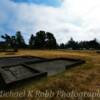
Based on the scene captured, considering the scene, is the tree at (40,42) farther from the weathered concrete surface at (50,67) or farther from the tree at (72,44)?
the weathered concrete surface at (50,67)

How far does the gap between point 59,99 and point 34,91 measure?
3.35ft

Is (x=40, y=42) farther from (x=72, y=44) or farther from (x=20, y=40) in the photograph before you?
(x=72, y=44)

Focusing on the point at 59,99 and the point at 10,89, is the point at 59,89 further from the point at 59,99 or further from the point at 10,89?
the point at 10,89

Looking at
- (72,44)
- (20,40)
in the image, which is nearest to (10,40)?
(20,40)

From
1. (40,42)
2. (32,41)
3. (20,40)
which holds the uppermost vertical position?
(20,40)

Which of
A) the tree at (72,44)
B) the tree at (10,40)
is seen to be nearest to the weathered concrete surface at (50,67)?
the tree at (10,40)

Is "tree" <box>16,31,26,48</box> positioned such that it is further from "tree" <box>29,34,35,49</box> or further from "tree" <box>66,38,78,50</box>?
"tree" <box>66,38,78,50</box>

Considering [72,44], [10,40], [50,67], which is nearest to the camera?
[50,67]

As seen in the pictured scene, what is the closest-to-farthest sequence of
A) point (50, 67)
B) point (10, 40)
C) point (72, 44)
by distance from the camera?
point (50, 67)
point (10, 40)
point (72, 44)

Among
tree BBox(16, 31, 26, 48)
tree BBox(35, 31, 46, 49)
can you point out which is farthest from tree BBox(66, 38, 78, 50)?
tree BBox(16, 31, 26, 48)

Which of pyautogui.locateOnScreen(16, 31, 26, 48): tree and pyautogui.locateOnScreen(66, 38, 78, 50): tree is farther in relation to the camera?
pyautogui.locateOnScreen(66, 38, 78, 50): tree

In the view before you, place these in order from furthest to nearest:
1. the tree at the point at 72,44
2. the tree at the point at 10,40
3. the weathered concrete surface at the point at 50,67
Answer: the tree at the point at 72,44 < the tree at the point at 10,40 < the weathered concrete surface at the point at 50,67

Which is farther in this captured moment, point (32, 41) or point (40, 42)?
point (32, 41)

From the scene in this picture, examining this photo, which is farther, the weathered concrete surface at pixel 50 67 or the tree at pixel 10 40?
the tree at pixel 10 40
